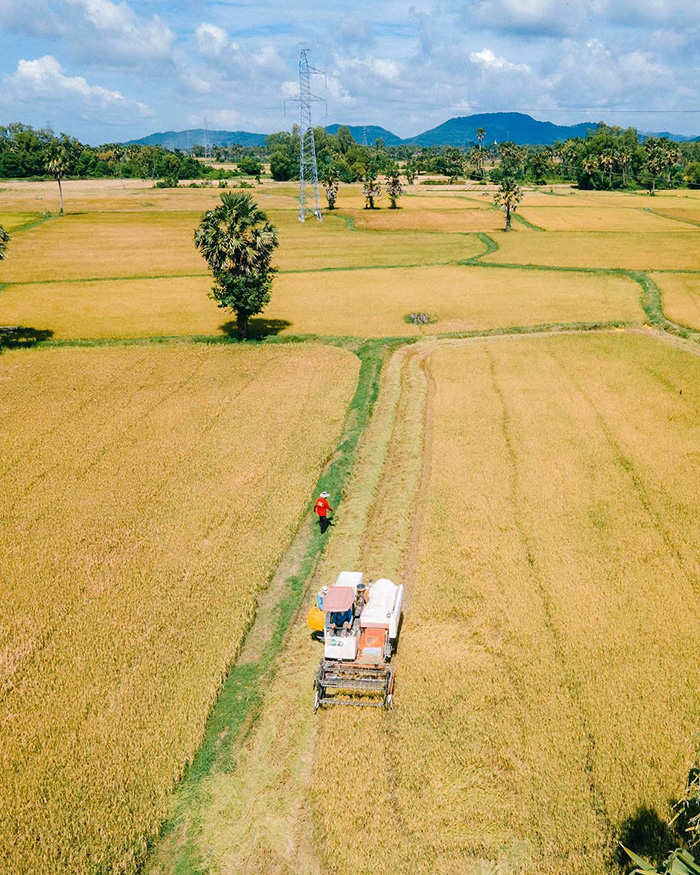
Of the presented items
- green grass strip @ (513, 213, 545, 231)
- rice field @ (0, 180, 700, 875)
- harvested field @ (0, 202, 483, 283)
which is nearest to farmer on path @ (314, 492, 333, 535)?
rice field @ (0, 180, 700, 875)

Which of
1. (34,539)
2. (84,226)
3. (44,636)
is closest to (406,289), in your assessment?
(34,539)

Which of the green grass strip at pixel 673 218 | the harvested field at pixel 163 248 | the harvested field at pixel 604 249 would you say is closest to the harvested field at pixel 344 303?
the harvested field at pixel 163 248

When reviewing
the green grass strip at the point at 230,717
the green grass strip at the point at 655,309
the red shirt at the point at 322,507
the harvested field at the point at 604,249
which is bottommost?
the green grass strip at the point at 230,717

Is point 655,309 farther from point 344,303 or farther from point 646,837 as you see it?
point 646,837

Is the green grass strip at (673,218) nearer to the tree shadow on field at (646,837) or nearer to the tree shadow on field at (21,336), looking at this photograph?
the tree shadow on field at (21,336)

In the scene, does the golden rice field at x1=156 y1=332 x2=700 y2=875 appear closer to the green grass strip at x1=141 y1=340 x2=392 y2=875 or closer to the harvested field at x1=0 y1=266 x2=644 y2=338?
the green grass strip at x1=141 y1=340 x2=392 y2=875

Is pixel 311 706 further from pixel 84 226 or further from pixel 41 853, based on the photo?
pixel 84 226
